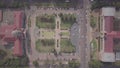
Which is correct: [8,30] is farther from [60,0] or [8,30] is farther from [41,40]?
[60,0]

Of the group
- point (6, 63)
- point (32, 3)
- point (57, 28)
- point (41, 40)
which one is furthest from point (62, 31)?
point (6, 63)

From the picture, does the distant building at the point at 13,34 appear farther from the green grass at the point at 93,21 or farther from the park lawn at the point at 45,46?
the green grass at the point at 93,21

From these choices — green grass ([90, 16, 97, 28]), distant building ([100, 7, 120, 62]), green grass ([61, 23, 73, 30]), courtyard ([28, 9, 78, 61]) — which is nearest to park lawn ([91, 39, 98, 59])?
distant building ([100, 7, 120, 62])

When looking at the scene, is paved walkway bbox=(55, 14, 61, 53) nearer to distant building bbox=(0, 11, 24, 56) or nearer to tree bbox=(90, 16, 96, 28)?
tree bbox=(90, 16, 96, 28)

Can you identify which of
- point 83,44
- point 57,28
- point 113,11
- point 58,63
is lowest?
point 58,63

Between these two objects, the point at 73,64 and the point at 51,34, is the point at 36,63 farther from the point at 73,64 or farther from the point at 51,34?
the point at 73,64

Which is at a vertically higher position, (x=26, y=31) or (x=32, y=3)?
(x=32, y=3)

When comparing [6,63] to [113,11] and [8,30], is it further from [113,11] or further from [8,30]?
[113,11]
